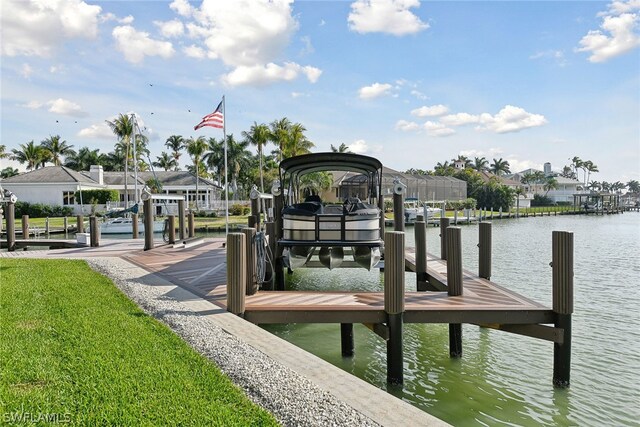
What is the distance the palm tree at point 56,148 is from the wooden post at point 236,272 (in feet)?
240

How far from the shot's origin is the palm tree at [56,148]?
68.4 m

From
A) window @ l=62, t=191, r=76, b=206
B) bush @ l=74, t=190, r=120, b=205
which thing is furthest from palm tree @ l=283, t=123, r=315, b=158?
window @ l=62, t=191, r=76, b=206

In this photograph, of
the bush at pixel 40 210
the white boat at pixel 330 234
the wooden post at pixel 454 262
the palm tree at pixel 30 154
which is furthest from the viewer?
the palm tree at pixel 30 154

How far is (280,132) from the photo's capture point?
4869cm

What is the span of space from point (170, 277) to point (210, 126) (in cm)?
950

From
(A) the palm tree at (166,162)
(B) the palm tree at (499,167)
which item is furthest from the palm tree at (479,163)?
(A) the palm tree at (166,162)

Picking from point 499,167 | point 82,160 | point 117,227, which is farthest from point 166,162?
point 499,167

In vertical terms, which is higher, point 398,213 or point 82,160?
point 82,160

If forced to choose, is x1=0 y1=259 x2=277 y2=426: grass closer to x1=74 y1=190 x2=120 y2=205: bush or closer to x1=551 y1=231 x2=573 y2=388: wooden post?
x1=551 y1=231 x2=573 y2=388: wooden post

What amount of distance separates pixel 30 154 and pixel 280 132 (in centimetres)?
4295

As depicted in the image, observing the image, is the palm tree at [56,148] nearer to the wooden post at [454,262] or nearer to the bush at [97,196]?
the bush at [97,196]

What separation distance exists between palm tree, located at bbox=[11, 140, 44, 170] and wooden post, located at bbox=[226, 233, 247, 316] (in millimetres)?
73187

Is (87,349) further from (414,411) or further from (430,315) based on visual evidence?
(430,315)

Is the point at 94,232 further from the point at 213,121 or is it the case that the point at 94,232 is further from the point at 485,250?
the point at 485,250
